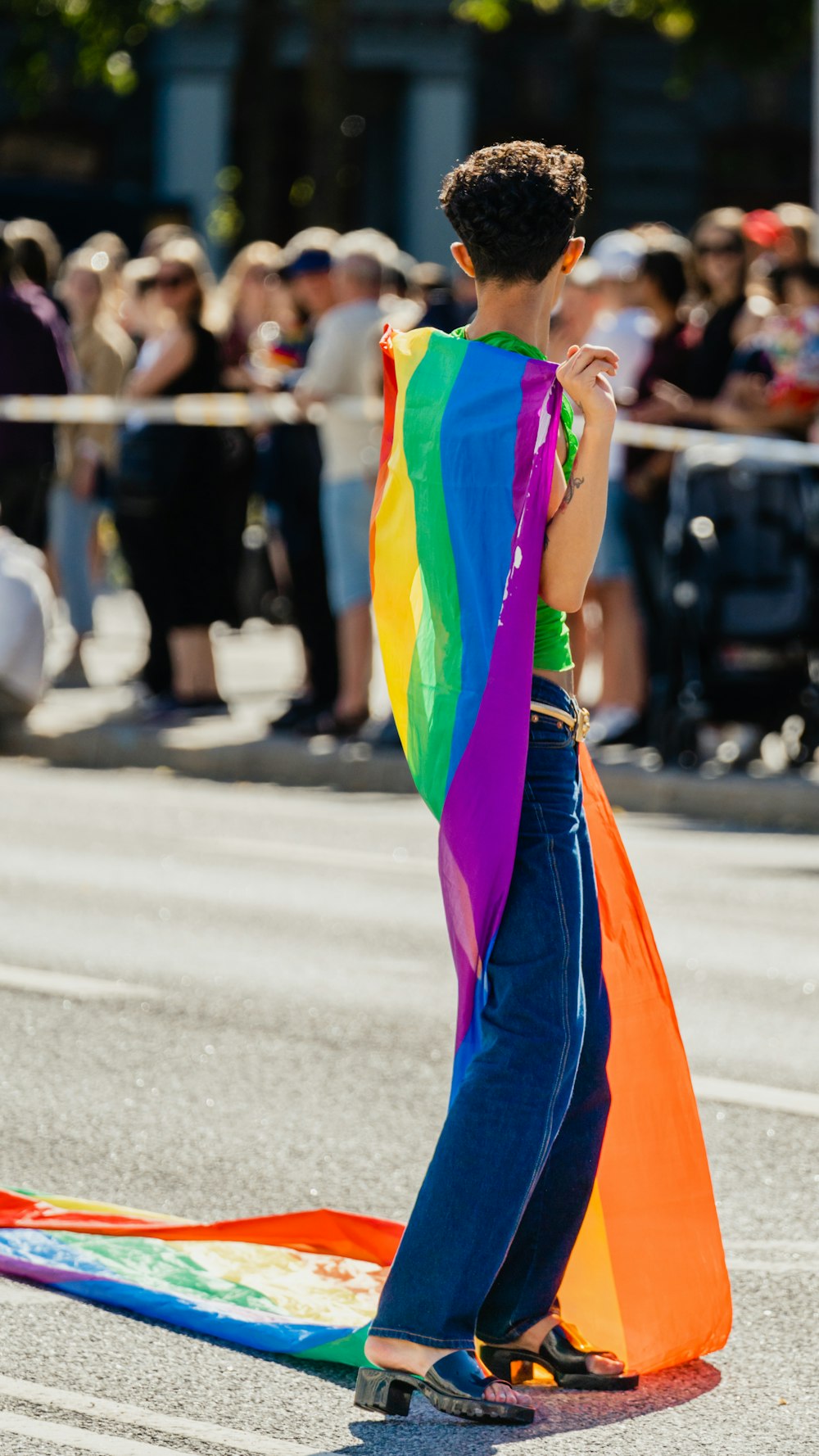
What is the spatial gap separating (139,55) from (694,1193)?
3478cm

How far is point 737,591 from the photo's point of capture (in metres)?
11.2

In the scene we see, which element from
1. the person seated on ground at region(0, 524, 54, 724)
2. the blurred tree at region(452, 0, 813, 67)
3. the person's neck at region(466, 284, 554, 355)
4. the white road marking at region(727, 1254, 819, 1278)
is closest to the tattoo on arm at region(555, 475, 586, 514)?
the person's neck at region(466, 284, 554, 355)

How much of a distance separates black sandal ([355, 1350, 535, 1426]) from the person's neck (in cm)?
153

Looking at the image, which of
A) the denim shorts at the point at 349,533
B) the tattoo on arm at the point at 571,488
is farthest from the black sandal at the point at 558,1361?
the denim shorts at the point at 349,533

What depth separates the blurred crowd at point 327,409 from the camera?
37.6 feet

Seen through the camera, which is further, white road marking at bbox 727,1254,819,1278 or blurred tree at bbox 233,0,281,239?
blurred tree at bbox 233,0,281,239

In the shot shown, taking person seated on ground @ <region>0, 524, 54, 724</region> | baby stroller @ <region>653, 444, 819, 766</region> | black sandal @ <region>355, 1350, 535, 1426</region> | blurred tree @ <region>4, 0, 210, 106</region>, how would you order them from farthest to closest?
1. blurred tree @ <region>4, 0, 210, 106</region>
2. person seated on ground @ <region>0, 524, 54, 724</region>
3. baby stroller @ <region>653, 444, 819, 766</region>
4. black sandal @ <region>355, 1350, 535, 1426</region>

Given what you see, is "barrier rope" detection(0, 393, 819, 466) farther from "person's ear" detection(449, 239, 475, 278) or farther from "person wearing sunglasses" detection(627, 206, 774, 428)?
"person's ear" detection(449, 239, 475, 278)

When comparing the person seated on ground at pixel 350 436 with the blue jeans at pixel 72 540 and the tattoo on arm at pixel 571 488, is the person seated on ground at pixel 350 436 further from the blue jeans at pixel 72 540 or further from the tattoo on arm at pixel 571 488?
the tattoo on arm at pixel 571 488

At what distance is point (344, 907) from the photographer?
870 centimetres

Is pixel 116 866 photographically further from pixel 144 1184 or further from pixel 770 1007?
pixel 144 1184

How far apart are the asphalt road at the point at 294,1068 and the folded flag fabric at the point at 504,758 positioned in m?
0.19

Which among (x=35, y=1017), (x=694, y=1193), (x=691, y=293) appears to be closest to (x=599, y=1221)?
(x=694, y=1193)

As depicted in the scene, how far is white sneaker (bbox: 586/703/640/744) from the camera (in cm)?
1178
